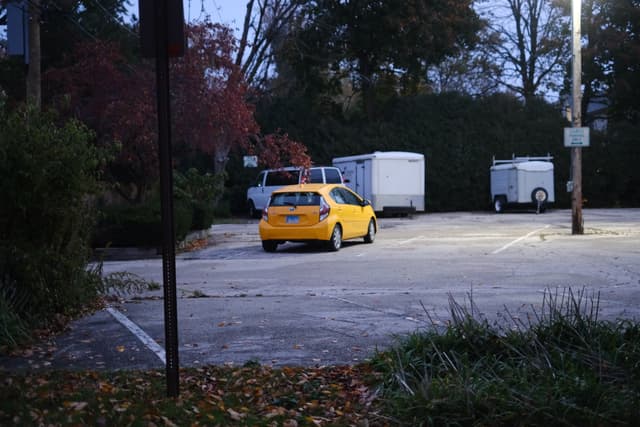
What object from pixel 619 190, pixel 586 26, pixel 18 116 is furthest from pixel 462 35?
pixel 18 116

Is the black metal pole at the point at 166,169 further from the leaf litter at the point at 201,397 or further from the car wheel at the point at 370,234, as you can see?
the car wheel at the point at 370,234

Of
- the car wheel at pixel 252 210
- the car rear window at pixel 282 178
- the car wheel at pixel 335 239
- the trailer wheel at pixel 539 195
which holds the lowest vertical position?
the car wheel at pixel 335 239

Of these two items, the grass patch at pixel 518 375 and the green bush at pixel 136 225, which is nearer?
the grass patch at pixel 518 375

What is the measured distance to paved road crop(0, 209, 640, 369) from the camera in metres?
6.99

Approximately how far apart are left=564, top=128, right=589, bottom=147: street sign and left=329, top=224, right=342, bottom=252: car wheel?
6.77m

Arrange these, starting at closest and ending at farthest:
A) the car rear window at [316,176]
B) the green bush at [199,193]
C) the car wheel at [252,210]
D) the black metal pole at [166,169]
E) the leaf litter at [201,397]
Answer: the leaf litter at [201,397]
the black metal pole at [166,169]
the green bush at [199,193]
the car rear window at [316,176]
the car wheel at [252,210]

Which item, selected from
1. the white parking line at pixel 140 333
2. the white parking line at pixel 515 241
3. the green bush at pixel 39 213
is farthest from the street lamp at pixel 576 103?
the green bush at pixel 39 213

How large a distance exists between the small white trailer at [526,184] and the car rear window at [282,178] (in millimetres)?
9644

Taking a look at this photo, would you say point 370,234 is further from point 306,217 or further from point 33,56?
point 33,56

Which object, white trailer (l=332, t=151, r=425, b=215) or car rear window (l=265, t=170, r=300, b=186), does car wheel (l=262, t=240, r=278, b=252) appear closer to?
car rear window (l=265, t=170, r=300, b=186)

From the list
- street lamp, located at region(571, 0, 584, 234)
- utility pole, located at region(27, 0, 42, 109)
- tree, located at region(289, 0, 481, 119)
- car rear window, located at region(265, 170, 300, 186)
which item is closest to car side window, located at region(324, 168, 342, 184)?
car rear window, located at region(265, 170, 300, 186)

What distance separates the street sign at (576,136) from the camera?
20.0 m

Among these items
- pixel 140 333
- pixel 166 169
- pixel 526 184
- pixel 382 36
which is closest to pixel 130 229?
pixel 140 333

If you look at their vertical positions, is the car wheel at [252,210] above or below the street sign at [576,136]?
below
